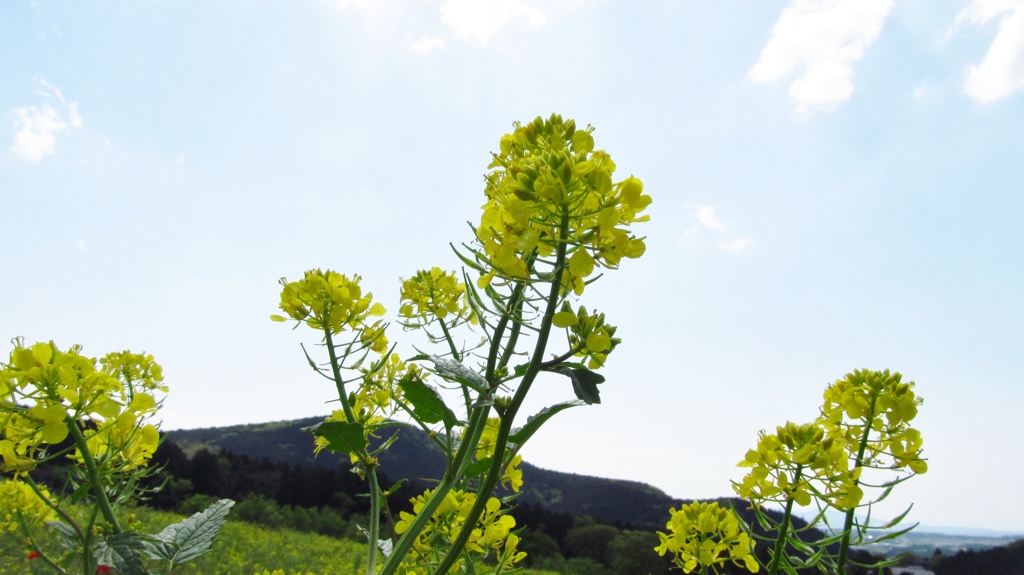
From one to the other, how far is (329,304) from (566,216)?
3.98ft

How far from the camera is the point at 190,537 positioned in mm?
1650

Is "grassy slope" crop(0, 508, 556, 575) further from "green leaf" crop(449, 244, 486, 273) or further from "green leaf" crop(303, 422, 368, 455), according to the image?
"green leaf" crop(449, 244, 486, 273)

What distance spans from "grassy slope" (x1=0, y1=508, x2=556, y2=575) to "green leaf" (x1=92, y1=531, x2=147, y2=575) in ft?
19.8

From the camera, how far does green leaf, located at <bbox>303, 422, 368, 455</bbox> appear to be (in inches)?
56.0

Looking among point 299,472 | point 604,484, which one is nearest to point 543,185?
point 299,472

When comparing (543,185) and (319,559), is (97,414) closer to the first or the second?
(543,185)

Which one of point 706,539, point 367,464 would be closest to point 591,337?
point 367,464

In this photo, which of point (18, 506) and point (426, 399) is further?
point (18, 506)

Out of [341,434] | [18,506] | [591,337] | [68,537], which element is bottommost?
[18,506]

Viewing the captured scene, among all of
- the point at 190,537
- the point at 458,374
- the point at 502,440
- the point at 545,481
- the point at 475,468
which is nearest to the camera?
the point at 502,440

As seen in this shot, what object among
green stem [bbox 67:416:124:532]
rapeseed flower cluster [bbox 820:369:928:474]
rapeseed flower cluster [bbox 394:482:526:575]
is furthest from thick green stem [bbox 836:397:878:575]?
green stem [bbox 67:416:124:532]

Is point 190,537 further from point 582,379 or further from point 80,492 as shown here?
point 582,379

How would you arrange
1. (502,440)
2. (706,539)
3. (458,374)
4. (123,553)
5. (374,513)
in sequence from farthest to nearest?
(706,539) < (374,513) < (123,553) < (458,374) < (502,440)

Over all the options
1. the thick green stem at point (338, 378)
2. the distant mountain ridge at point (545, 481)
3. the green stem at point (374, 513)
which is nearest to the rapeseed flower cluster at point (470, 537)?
the green stem at point (374, 513)
